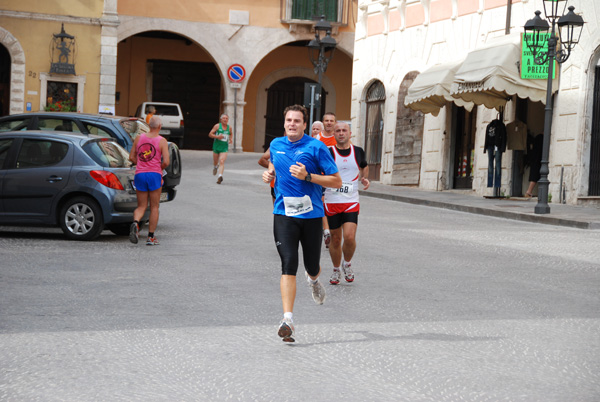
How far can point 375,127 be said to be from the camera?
34.0 metres

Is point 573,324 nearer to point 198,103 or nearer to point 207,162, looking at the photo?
point 207,162

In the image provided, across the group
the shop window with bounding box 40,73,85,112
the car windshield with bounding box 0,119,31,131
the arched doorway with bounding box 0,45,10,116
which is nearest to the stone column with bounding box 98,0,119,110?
the shop window with bounding box 40,73,85,112

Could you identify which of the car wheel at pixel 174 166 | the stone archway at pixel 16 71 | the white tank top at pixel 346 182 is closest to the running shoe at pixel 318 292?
the white tank top at pixel 346 182

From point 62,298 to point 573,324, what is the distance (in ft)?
13.6

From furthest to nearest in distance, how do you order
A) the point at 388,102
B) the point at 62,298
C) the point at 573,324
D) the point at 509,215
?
the point at 388,102 < the point at 509,215 < the point at 62,298 < the point at 573,324

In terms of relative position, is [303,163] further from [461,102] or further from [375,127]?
[375,127]

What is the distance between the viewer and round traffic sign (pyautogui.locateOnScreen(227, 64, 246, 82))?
42.6 m

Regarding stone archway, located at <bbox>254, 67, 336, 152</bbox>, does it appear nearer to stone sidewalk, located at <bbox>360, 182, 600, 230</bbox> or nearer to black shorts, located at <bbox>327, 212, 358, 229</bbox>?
stone sidewalk, located at <bbox>360, 182, 600, 230</bbox>

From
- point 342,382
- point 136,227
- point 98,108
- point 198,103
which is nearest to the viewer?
point 342,382

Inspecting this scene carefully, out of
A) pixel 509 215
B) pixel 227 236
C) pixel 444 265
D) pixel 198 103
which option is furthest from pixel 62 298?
pixel 198 103

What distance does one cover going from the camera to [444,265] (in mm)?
12266

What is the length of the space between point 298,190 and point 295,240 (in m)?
0.36

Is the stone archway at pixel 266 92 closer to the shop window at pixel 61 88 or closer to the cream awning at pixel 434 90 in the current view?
the shop window at pixel 61 88

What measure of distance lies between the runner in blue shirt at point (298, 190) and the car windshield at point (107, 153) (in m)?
6.46
